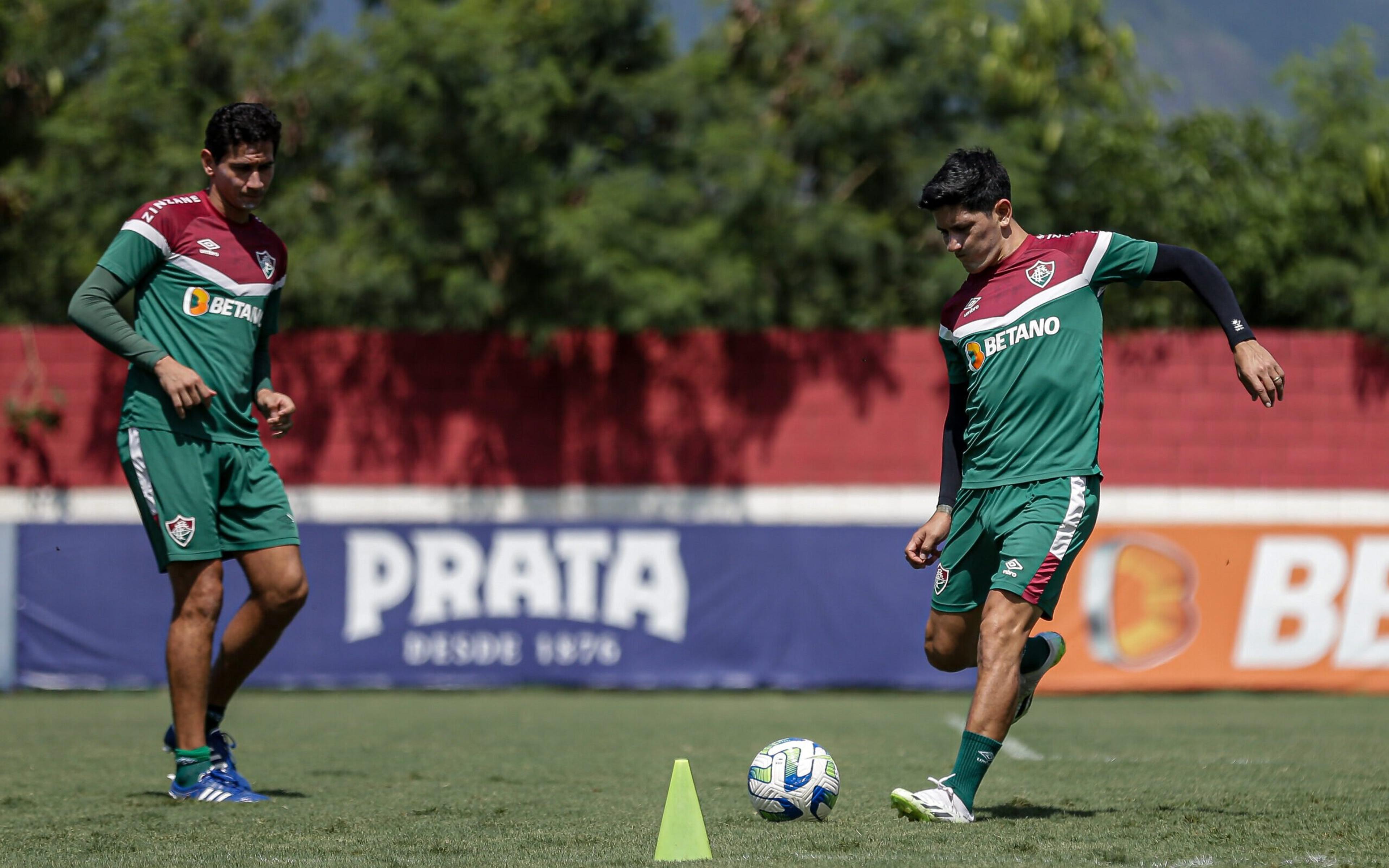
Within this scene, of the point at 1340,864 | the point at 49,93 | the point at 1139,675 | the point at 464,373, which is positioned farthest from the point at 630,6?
the point at 1340,864

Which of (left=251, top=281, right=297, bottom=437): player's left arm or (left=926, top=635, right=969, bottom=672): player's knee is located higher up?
(left=251, top=281, right=297, bottom=437): player's left arm

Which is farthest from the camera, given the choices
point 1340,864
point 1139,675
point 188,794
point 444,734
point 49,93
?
point 49,93

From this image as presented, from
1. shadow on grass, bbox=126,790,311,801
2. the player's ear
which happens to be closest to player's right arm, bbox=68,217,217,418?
shadow on grass, bbox=126,790,311,801

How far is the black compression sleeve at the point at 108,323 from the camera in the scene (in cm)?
516

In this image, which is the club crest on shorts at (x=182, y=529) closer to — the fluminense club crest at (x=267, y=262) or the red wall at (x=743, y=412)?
the fluminense club crest at (x=267, y=262)

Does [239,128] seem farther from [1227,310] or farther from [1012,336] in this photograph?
[1227,310]

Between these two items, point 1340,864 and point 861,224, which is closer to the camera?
point 1340,864

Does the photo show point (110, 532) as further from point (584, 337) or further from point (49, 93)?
point (49, 93)

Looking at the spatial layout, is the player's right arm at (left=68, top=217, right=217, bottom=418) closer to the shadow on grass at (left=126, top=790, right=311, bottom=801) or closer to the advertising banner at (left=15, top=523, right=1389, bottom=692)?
the shadow on grass at (left=126, top=790, right=311, bottom=801)

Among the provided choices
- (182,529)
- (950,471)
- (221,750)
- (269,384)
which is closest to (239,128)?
(269,384)

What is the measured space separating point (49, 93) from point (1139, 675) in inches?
501

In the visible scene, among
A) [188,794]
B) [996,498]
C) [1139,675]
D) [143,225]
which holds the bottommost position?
[1139,675]

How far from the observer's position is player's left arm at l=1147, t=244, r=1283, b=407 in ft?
14.8

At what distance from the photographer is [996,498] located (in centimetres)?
489
